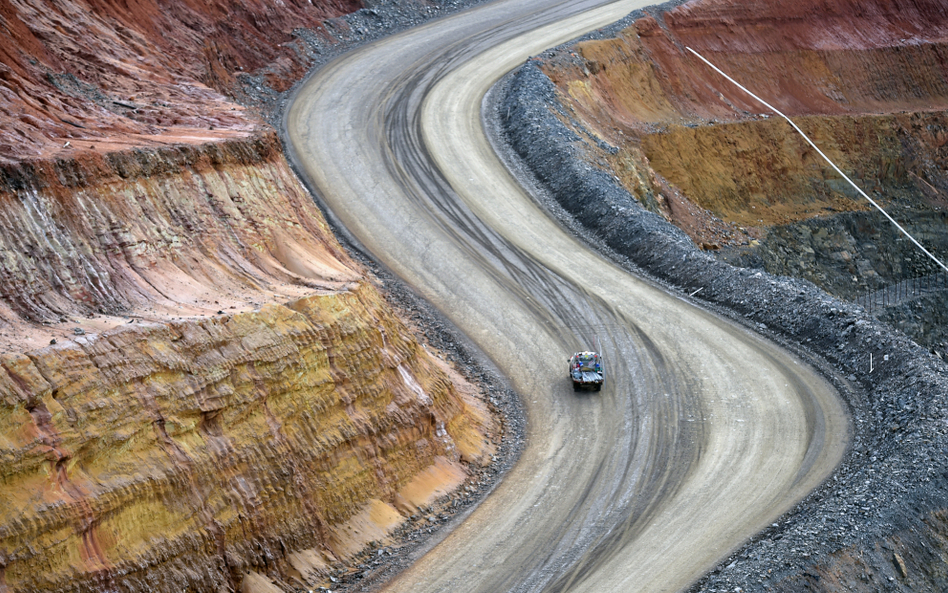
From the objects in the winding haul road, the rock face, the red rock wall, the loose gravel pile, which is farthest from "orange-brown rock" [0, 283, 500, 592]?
the rock face

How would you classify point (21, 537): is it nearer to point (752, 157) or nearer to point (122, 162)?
point (122, 162)

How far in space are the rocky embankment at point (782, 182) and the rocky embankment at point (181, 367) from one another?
7388 mm

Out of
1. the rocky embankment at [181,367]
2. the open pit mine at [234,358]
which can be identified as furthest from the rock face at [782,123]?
the rocky embankment at [181,367]

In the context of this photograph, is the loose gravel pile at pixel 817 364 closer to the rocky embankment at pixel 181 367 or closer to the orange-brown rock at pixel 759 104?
the rocky embankment at pixel 181 367

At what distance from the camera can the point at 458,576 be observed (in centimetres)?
1534

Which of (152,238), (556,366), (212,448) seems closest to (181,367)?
(212,448)

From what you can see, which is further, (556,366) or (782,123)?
(782,123)

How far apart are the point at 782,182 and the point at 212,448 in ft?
118

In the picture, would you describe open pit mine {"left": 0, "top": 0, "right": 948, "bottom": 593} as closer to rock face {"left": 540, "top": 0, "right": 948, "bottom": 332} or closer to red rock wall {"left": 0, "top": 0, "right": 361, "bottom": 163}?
red rock wall {"left": 0, "top": 0, "right": 361, "bottom": 163}

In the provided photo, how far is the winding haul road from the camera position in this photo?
16.2m

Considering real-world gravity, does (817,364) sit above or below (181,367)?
below

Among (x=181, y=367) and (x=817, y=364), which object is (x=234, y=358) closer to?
(x=181, y=367)

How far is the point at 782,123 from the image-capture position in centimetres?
4281

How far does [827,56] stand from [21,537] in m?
47.8
